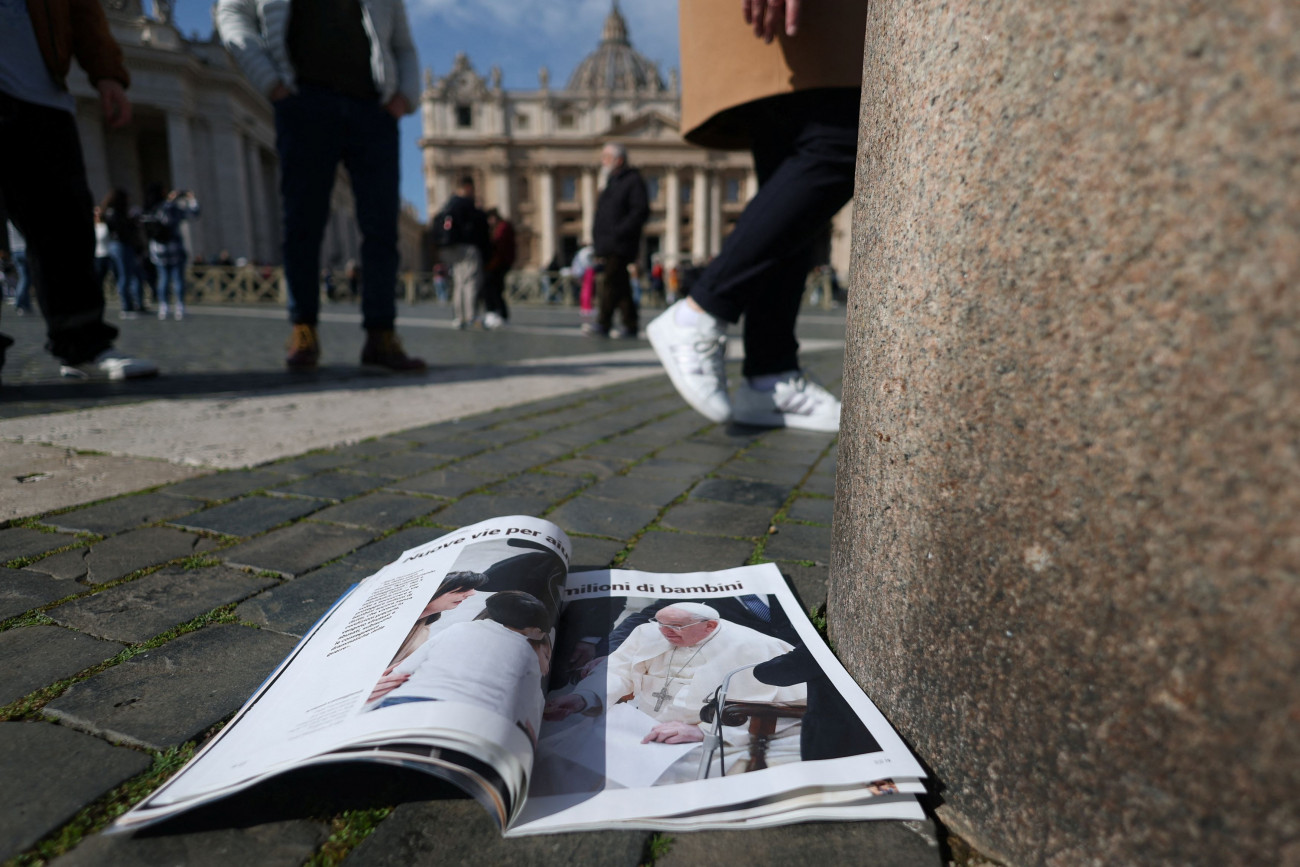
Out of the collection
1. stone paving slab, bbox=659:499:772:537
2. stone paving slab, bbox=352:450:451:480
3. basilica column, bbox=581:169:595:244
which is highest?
basilica column, bbox=581:169:595:244

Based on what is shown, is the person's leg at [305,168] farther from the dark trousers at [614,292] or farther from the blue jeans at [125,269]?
the blue jeans at [125,269]

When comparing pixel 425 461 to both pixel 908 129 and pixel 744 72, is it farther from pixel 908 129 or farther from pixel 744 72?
pixel 908 129

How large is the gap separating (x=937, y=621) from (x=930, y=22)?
59 centimetres

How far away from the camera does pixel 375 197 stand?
150 inches

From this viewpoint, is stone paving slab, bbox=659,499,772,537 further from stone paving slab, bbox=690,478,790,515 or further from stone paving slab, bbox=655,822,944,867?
stone paving slab, bbox=655,822,944,867

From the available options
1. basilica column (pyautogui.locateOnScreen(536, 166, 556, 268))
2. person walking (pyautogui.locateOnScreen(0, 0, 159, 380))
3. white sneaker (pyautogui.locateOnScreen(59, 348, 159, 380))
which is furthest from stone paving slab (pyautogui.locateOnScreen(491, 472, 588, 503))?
basilica column (pyautogui.locateOnScreen(536, 166, 556, 268))

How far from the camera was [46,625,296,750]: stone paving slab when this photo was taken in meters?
0.82

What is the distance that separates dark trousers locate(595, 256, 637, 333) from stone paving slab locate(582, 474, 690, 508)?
578 cm

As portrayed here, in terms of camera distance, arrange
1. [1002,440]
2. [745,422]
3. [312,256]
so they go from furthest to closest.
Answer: [312,256]
[745,422]
[1002,440]

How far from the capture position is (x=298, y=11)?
346 cm

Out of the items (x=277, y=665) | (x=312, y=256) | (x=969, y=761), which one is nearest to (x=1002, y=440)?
(x=969, y=761)

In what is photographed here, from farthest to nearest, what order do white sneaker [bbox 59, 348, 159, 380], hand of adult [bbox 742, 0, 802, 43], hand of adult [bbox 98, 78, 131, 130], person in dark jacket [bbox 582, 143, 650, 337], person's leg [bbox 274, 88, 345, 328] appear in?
person in dark jacket [bbox 582, 143, 650, 337] < person's leg [bbox 274, 88, 345, 328] < white sneaker [bbox 59, 348, 159, 380] < hand of adult [bbox 98, 78, 131, 130] < hand of adult [bbox 742, 0, 802, 43]

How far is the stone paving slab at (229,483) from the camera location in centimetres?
173

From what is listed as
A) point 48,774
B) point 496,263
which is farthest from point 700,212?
point 48,774
